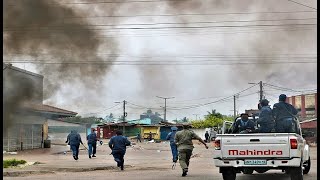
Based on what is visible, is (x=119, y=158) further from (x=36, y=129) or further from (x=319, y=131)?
(x=36, y=129)

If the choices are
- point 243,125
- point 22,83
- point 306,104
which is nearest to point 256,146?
point 243,125

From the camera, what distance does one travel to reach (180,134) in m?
12.1

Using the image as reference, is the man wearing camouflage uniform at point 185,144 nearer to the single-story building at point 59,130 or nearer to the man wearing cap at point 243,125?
the man wearing cap at point 243,125

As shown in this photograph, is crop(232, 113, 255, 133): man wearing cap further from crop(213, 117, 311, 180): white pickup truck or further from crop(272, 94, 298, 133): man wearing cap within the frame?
crop(213, 117, 311, 180): white pickup truck

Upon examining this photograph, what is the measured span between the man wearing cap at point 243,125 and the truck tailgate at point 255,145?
1410 mm

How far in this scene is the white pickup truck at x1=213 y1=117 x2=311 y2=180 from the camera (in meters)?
8.90

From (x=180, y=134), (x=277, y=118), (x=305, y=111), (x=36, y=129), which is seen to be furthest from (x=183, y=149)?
(x=305, y=111)

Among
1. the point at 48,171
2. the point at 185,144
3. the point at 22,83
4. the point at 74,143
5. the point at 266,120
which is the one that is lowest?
the point at 48,171

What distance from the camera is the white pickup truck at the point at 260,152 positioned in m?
8.90

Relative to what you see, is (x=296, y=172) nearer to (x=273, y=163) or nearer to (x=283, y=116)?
(x=273, y=163)

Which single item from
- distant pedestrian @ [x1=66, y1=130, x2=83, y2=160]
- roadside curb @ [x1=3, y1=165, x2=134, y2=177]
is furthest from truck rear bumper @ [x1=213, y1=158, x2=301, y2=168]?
distant pedestrian @ [x1=66, y1=130, x2=83, y2=160]

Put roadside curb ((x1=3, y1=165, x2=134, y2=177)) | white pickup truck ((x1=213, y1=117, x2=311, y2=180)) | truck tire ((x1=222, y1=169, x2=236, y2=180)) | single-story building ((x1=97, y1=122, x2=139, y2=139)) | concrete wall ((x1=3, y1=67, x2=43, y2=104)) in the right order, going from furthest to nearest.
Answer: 1. single-story building ((x1=97, y1=122, x2=139, y2=139))
2. concrete wall ((x1=3, y1=67, x2=43, y2=104))
3. roadside curb ((x1=3, y1=165, x2=134, y2=177))
4. truck tire ((x1=222, y1=169, x2=236, y2=180))
5. white pickup truck ((x1=213, y1=117, x2=311, y2=180))

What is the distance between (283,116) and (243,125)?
996 mm

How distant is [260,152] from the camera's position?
9.04m
